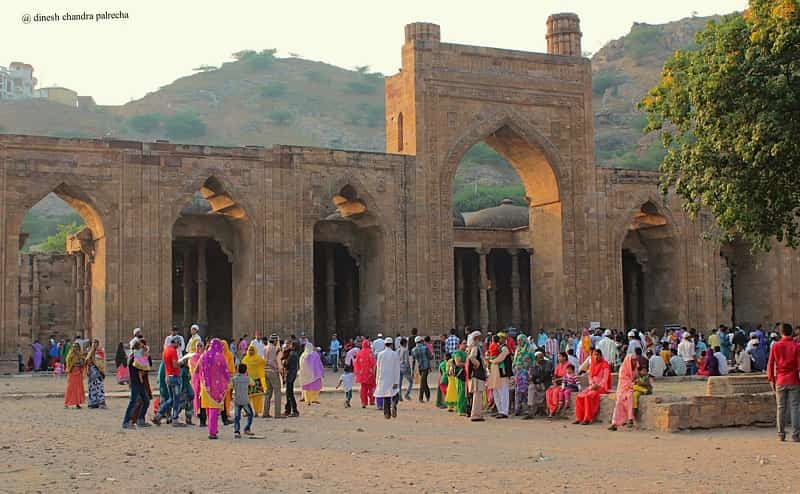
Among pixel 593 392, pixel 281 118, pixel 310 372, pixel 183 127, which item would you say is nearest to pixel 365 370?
pixel 310 372

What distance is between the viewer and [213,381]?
44.5 ft

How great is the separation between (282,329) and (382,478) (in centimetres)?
1836

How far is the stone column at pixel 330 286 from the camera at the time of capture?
3328 cm

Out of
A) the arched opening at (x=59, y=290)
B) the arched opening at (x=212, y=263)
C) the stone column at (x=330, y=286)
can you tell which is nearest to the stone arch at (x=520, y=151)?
the stone column at (x=330, y=286)

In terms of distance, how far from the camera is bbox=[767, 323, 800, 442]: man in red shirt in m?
12.6

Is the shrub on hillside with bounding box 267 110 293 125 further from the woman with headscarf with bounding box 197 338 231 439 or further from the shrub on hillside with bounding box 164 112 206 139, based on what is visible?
the woman with headscarf with bounding box 197 338 231 439

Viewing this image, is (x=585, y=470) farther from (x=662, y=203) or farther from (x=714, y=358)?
(x=662, y=203)

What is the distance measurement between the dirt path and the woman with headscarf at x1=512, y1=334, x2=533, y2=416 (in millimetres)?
807

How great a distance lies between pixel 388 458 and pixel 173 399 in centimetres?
467

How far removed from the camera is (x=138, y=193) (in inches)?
1066

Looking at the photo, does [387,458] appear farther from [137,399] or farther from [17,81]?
[17,81]

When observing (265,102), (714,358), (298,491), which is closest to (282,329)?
(714,358)

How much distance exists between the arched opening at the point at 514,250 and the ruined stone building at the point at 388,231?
75 mm

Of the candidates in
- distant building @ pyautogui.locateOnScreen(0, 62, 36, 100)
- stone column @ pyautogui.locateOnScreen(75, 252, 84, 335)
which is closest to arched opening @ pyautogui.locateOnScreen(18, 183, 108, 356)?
stone column @ pyautogui.locateOnScreen(75, 252, 84, 335)
